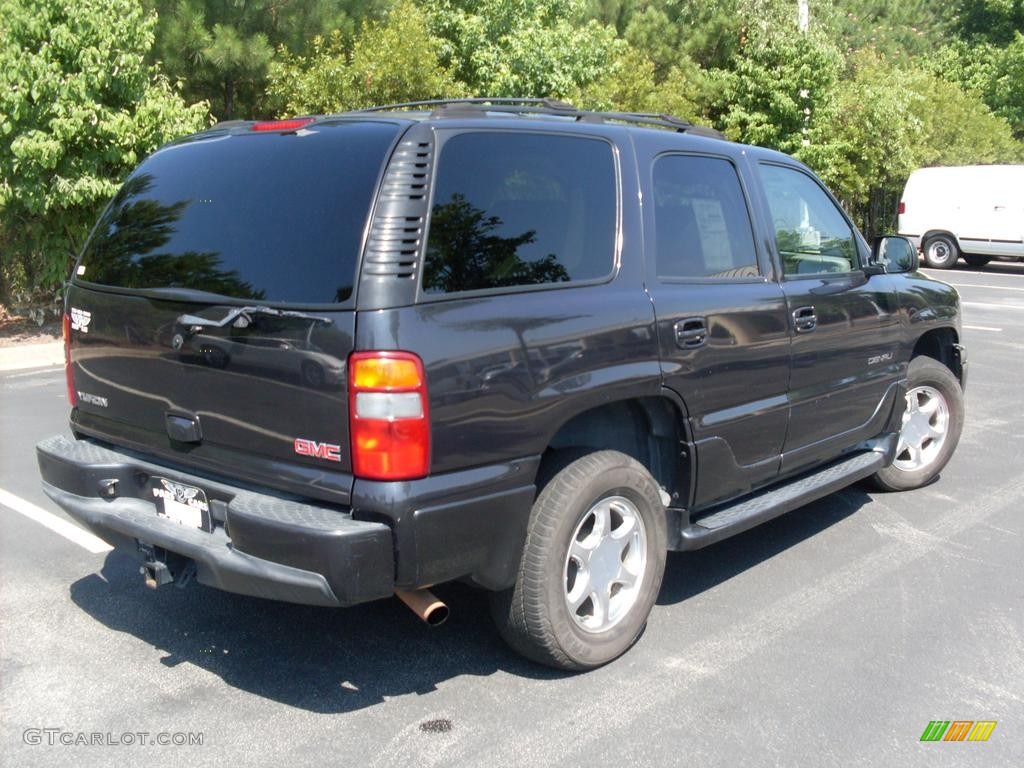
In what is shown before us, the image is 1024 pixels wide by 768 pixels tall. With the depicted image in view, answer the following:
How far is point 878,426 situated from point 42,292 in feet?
38.4

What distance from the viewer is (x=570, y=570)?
3789 mm

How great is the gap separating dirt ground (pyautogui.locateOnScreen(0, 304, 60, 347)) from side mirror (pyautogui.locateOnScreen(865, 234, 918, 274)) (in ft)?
32.9

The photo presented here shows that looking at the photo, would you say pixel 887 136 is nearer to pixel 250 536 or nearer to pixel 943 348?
pixel 943 348

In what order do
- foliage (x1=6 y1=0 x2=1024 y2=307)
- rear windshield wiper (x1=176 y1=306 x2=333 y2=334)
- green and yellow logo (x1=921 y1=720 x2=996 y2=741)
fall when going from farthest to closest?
foliage (x1=6 y1=0 x2=1024 y2=307)
green and yellow logo (x1=921 y1=720 x2=996 y2=741)
rear windshield wiper (x1=176 y1=306 x2=333 y2=334)

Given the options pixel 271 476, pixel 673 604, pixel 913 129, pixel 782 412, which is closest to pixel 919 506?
pixel 782 412

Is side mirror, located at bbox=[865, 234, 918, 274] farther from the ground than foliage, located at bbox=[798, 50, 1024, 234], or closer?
closer

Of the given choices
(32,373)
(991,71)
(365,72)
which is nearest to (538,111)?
(32,373)

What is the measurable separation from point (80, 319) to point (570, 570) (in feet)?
7.02

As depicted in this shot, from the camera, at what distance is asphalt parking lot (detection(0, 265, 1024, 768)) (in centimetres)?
329

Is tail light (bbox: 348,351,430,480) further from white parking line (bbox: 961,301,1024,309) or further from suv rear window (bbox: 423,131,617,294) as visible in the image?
white parking line (bbox: 961,301,1024,309)

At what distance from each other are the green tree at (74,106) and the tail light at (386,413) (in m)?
9.15

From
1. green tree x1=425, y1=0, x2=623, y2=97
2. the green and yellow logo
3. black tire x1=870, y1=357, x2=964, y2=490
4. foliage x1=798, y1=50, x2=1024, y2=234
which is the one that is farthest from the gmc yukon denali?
foliage x1=798, y1=50, x2=1024, y2=234

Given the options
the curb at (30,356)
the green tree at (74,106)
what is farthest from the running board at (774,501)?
the green tree at (74,106)

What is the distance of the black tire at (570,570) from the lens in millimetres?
3521
